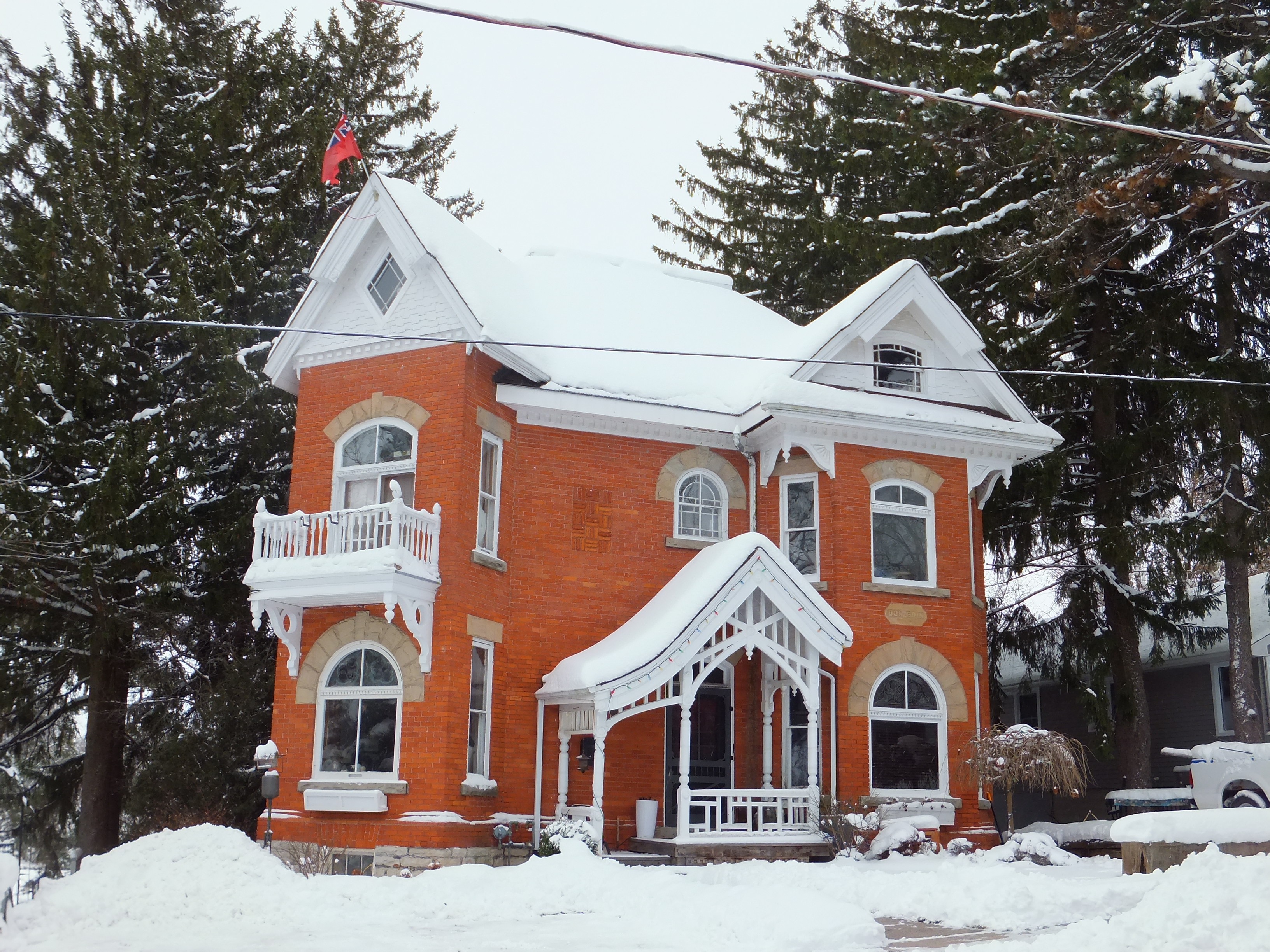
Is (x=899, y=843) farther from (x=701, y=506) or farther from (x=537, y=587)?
(x=537, y=587)

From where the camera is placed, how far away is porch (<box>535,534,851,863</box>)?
54.7 feet

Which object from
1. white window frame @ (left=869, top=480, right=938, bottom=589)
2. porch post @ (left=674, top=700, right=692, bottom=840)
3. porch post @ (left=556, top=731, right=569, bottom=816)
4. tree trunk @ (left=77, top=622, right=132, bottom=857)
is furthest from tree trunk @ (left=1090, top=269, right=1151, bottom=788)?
tree trunk @ (left=77, top=622, right=132, bottom=857)

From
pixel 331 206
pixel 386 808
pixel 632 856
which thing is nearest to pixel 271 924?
pixel 386 808

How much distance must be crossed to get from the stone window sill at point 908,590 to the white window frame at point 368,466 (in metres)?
7.08

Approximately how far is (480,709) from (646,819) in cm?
288

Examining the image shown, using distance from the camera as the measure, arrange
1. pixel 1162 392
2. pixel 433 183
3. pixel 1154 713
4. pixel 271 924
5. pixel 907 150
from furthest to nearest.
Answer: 1. pixel 433 183
2. pixel 1154 713
3. pixel 907 150
4. pixel 1162 392
5. pixel 271 924

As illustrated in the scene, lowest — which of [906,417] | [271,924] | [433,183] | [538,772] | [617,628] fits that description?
[271,924]

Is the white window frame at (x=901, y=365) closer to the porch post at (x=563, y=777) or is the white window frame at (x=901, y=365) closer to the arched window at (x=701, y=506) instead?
the arched window at (x=701, y=506)

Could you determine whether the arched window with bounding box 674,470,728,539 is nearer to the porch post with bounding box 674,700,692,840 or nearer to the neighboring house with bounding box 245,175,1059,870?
the neighboring house with bounding box 245,175,1059,870

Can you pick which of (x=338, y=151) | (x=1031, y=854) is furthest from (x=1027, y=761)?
(x=338, y=151)

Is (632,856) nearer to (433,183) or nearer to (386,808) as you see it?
(386,808)

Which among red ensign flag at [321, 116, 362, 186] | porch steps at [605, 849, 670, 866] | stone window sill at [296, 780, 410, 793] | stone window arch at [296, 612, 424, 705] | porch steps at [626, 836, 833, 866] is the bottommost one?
porch steps at [605, 849, 670, 866]

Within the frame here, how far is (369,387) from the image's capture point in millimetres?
18672

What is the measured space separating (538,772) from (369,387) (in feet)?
20.1
